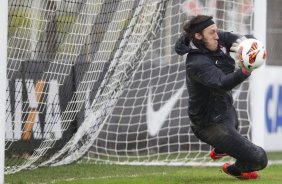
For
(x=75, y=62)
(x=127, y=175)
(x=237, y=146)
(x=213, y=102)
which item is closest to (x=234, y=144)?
(x=237, y=146)

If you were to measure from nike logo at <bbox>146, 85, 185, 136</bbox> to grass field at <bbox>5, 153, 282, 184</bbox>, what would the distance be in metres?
1.67

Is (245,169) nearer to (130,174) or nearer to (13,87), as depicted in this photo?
(130,174)

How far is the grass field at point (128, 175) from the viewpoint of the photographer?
7.63 metres

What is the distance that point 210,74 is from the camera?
7055 millimetres

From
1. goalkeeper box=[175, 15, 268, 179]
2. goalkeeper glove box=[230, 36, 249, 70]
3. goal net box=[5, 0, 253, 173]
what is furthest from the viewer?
goal net box=[5, 0, 253, 173]

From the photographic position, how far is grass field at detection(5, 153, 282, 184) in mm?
7629

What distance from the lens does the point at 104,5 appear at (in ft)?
29.1

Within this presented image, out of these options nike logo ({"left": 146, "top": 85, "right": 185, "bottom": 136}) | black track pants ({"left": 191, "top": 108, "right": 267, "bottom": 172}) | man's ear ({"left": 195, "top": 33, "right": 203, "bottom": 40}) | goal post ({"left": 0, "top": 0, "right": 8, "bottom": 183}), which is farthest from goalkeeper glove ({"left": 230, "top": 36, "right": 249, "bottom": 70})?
nike logo ({"left": 146, "top": 85, "right": 185, "bottom": 136})

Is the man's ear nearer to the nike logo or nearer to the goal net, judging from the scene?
the goal net

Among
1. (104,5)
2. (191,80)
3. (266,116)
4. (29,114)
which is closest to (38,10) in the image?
(104,5)

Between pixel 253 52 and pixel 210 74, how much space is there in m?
0.45

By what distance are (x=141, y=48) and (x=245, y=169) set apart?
7.35ft

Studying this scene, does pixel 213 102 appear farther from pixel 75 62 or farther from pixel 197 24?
pixel 75 62

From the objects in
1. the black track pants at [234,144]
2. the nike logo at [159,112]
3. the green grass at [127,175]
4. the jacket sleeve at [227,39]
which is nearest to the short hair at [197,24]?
the jacket sleeve at [227,39]
